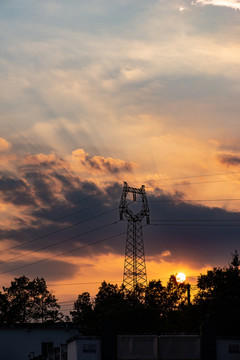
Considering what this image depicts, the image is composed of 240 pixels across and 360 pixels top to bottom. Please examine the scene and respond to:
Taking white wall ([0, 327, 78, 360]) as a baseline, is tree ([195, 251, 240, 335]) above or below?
above

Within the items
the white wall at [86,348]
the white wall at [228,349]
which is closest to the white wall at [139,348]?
the white wall at [86,348]

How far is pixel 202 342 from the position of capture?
43219mm

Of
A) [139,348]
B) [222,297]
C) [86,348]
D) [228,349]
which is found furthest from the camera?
[222,297]

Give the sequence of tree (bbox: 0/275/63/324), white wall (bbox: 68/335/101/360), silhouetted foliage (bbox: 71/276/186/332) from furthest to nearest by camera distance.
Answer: tree (bbox: 0/275/63/324) → silhouetted foliage (bbox: 71/276/186/332) → white wall (bbox: 68/335/101/360)

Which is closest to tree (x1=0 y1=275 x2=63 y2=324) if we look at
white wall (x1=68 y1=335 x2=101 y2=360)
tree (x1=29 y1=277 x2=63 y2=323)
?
tree (x1=29 y1=277 x2=63 y2=323)

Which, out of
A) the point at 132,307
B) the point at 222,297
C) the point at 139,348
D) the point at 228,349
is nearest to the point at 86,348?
the point at 139,348

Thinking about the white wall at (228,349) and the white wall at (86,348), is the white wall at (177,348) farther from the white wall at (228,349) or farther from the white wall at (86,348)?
the white wall at (86,348)

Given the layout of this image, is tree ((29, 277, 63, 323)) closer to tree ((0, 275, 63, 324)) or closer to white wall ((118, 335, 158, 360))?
tree ((0, 275, 63, 324))

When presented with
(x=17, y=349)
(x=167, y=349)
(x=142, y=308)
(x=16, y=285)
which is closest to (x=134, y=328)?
(x=142, y=308)

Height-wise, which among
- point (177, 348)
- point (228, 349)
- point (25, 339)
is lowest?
point (25, 339)

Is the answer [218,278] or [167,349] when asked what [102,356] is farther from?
[218,278]

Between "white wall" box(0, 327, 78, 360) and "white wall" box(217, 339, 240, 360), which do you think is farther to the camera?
"white wall" box(0, 327, 78, 360)

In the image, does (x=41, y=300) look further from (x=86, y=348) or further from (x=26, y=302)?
(x=86, y=348)

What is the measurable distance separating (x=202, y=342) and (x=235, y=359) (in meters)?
2.74
